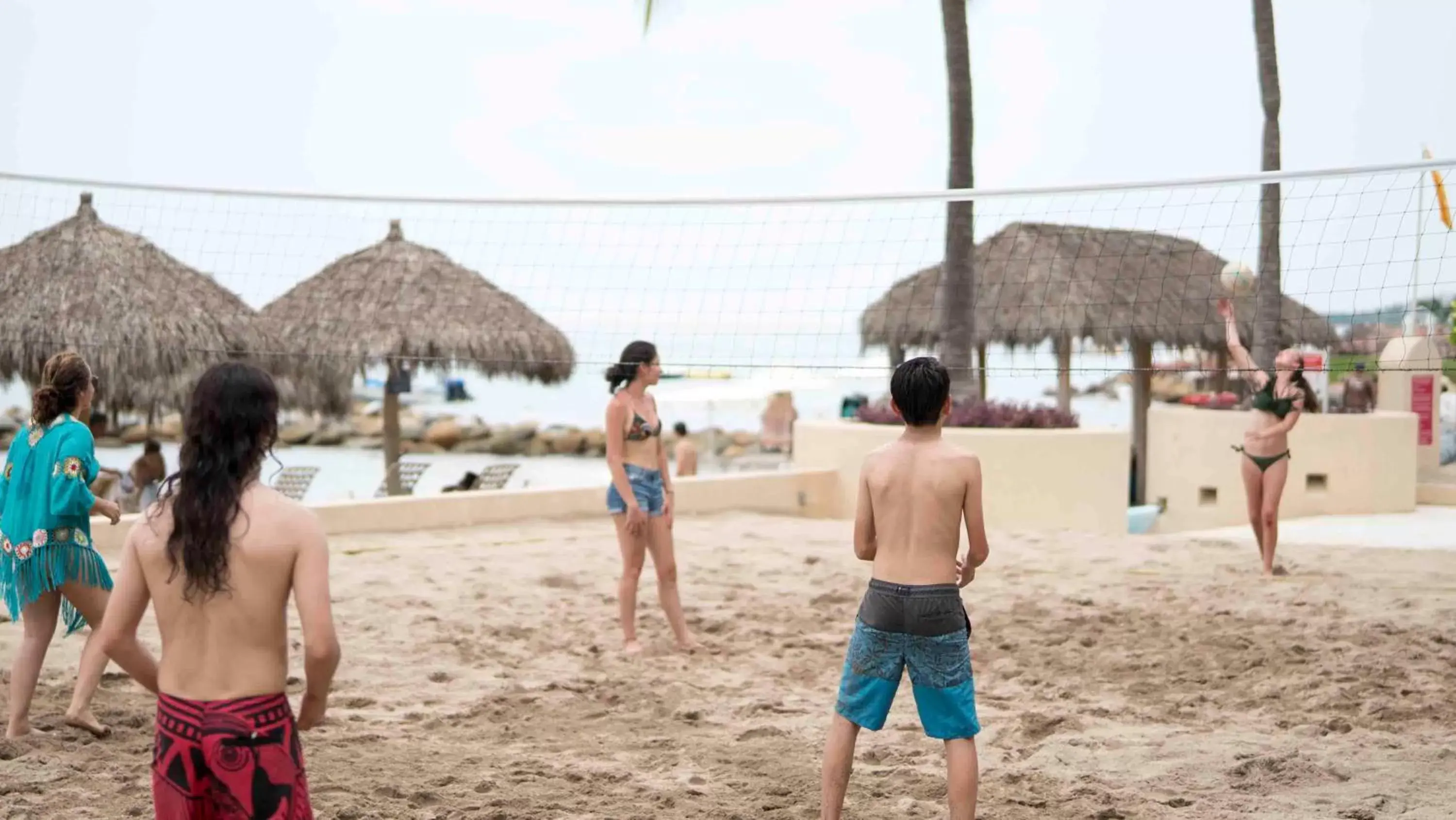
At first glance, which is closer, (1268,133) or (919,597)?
(919,597)

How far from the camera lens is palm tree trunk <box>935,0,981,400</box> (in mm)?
10930

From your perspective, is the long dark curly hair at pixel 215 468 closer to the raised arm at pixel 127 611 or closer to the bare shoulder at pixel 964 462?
the raised arm at pixel 127 611

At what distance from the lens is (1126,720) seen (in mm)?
4621

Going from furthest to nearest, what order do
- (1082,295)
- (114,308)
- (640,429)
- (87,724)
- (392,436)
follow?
(1082,295), (392,436), (114,308), (640,429), (87,724)

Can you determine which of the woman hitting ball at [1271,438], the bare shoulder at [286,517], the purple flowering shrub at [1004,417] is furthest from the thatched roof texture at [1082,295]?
the bare shoulder at [286,517]

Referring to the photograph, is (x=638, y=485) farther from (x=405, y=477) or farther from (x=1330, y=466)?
(x=1330, y=466)

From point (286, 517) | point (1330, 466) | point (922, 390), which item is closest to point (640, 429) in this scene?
point (922, 390)

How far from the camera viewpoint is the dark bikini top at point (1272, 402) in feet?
22.9

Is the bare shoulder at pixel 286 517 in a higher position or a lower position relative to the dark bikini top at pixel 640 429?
lower

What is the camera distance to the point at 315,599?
2295mm

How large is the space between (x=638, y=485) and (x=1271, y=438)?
138 inches

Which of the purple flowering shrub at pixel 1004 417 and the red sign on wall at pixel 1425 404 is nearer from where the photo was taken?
the purple flowering shrub at pixel 1004 417

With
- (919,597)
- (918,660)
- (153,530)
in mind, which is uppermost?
(153,530)

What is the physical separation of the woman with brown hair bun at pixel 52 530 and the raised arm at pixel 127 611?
175 centimetres
